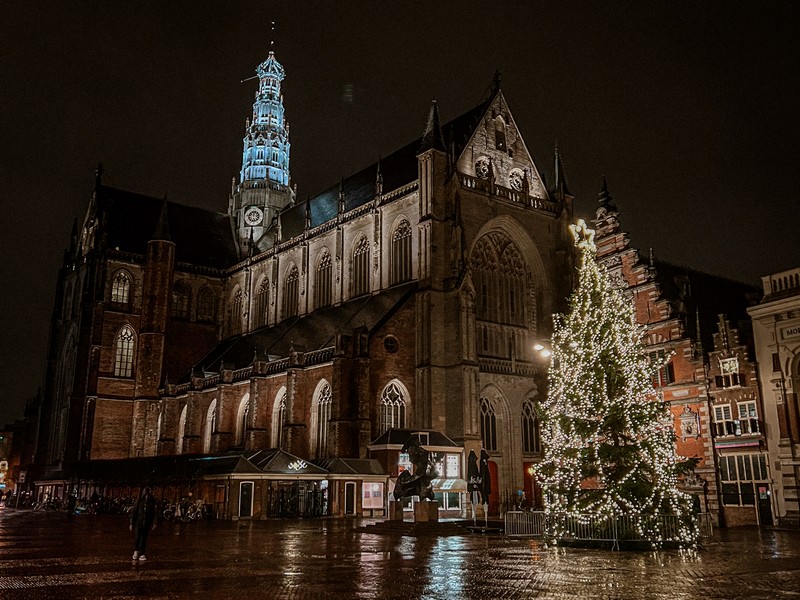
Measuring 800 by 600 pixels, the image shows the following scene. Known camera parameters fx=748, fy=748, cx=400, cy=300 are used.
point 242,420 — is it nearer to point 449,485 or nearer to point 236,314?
point 236,314

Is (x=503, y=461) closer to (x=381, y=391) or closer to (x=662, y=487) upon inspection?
(x=381, y=391)

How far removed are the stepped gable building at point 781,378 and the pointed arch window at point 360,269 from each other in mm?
21742

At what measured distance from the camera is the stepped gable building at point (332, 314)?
118 ft

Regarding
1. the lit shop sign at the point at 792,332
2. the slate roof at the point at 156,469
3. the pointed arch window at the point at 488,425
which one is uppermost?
the lit shop sign at the point at 792,332

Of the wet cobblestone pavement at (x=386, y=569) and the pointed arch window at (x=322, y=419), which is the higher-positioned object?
the pointed arch window at (x=322, y=419)

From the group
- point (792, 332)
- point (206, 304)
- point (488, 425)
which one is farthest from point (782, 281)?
point (206, 304)

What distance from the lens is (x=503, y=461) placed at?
122ft

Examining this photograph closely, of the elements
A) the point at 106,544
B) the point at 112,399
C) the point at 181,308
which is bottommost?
the point at 106,544

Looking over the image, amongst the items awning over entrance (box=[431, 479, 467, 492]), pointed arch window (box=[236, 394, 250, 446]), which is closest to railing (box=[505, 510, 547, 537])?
awning over entrance (box=[431, 479, 467, 492])

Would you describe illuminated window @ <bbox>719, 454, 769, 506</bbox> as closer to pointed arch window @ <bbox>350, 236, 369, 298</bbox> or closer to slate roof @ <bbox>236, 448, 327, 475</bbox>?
slate roof @ <bbox>236, 448, 327, 475</bbox>

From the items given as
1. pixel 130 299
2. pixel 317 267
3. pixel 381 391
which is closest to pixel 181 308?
pixel 130 299

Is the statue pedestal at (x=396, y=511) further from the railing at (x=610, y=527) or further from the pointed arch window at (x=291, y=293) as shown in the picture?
the pointed arch window at (x=291, y=293)

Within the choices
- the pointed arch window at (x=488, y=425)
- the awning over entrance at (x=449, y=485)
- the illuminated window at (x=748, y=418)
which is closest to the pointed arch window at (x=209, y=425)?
the pointed arch window at (x=488, y=425)

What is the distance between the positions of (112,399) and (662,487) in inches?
1623
